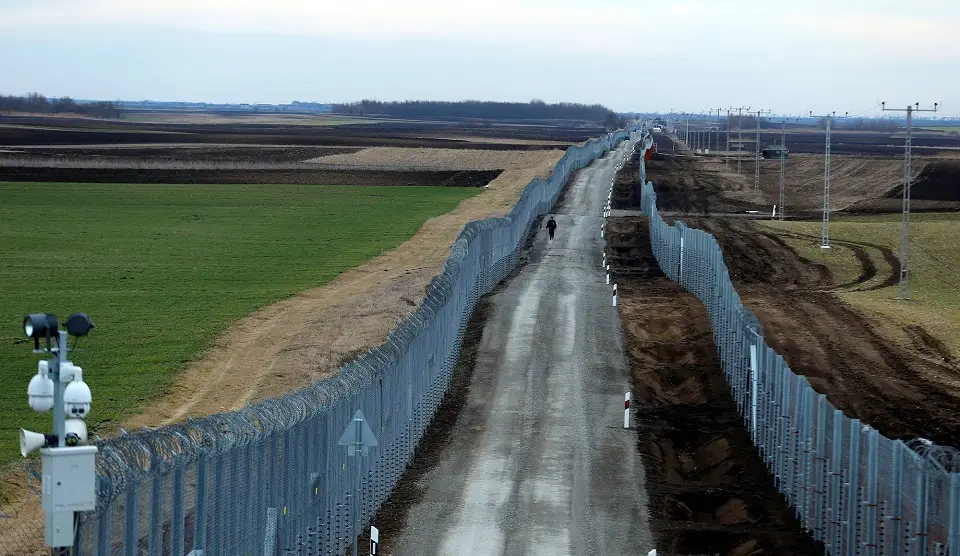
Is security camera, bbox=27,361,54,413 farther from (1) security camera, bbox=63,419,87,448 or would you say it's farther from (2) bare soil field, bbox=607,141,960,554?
(2) bare soil field, bbox=607,141,960,554

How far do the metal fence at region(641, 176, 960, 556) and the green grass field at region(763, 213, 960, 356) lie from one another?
12461mm

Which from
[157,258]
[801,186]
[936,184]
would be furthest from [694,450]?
[801,186]

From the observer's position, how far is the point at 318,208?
8294 centimetres

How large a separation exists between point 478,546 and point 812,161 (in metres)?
130

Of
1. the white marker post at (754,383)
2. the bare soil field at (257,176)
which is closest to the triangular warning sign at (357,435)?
the white marker post at (754,383)

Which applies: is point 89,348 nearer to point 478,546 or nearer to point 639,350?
point 639,350

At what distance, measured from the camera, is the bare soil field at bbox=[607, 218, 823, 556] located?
66.7 feet

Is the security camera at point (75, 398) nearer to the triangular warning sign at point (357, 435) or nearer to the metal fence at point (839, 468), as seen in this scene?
the triangular warning sign at point (357, 435)

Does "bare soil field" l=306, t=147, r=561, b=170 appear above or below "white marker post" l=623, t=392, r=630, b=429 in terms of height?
above

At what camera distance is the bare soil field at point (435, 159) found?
131 m

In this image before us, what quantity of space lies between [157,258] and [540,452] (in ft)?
116

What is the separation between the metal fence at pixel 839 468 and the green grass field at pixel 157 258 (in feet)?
44.5

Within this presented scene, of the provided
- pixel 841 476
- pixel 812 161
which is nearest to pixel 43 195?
pixel 841 476

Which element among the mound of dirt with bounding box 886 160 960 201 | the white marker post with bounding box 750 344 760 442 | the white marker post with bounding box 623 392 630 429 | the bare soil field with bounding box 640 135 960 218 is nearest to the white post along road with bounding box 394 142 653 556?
the white marker post with bounding box 623 392 630 429
